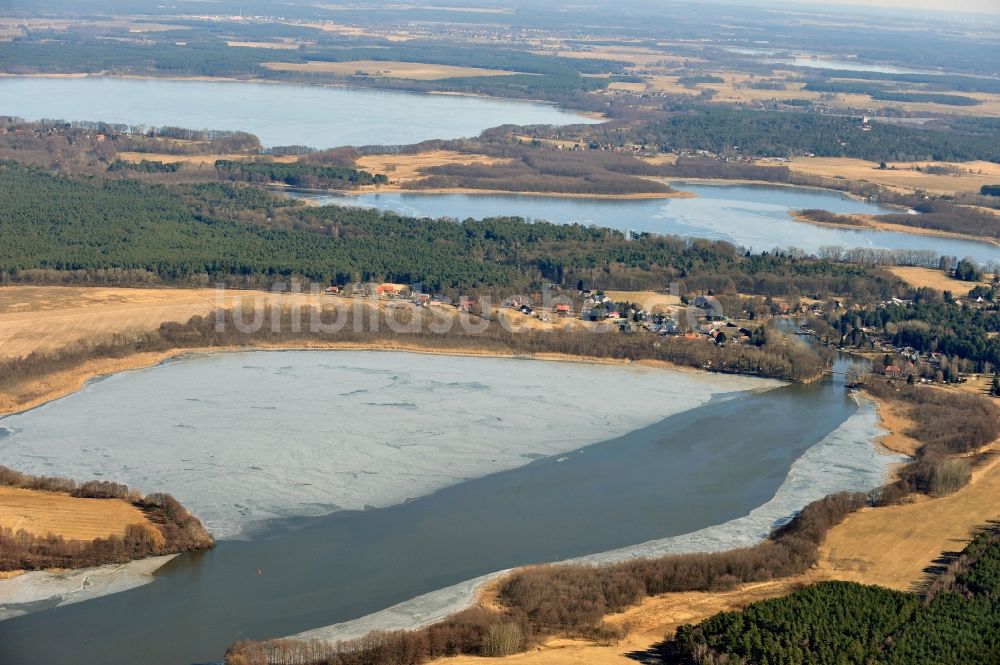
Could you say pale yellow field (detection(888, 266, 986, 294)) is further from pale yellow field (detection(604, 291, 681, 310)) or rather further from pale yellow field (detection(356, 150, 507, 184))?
pale yellow field (detection(356, 150, 507, 184))

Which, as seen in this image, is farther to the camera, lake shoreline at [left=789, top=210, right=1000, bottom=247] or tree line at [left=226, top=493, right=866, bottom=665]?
lake shoreline at [left=789, top=210, right=1000, bottom=247]

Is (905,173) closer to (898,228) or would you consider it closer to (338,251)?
(898,228)

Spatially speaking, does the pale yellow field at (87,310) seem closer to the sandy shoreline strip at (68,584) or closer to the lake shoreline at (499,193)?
the sandy shoreline strip at (68,584)

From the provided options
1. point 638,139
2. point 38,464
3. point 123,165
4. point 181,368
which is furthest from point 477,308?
point 638,139

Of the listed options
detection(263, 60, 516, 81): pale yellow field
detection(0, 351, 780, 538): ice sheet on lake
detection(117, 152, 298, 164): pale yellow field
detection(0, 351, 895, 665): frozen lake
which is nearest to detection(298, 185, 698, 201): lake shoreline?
detection(117, 152, 298, 164): pale yellow field

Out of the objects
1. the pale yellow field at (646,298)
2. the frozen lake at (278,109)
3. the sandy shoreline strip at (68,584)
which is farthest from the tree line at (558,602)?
the frozen lake at (278,109)

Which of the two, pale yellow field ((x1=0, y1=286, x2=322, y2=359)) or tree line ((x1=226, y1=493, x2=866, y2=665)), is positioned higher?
pale yellow field ((x1=0, y1=286, x2=322, y2=359))
